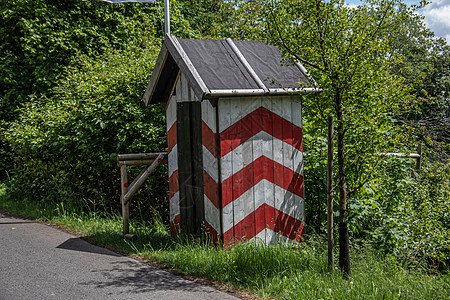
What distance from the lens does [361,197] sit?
6.74m

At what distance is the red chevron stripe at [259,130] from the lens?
5992 mm

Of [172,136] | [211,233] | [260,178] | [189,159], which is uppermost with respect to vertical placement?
[172,136]

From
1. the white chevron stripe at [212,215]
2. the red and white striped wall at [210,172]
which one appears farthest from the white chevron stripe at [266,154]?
the white chevron stripe at [212,215]

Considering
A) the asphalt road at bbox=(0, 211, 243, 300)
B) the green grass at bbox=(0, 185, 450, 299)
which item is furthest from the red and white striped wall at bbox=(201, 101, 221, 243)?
the asphalt road at bbox=(0, 211, 243, 300)

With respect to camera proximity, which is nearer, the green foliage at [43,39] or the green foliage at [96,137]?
the green foliage at [96,137]

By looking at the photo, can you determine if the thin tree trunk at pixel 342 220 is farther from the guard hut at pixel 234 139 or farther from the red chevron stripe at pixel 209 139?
the red chevron stripe at pixel 209 139

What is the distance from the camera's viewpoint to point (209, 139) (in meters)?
6.10

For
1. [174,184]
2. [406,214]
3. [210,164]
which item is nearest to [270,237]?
[210,164]

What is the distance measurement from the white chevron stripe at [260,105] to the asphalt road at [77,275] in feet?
6.29

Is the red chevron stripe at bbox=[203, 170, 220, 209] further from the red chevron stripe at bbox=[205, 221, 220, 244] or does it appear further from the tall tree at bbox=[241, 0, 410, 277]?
the tall tree at bbox=[241, 0, 410, 277]

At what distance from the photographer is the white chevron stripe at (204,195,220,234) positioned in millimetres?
5977

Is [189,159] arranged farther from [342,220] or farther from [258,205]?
[342,220]

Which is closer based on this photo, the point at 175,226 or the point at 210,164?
→ the point at 210,164

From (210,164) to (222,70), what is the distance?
1.17 m
